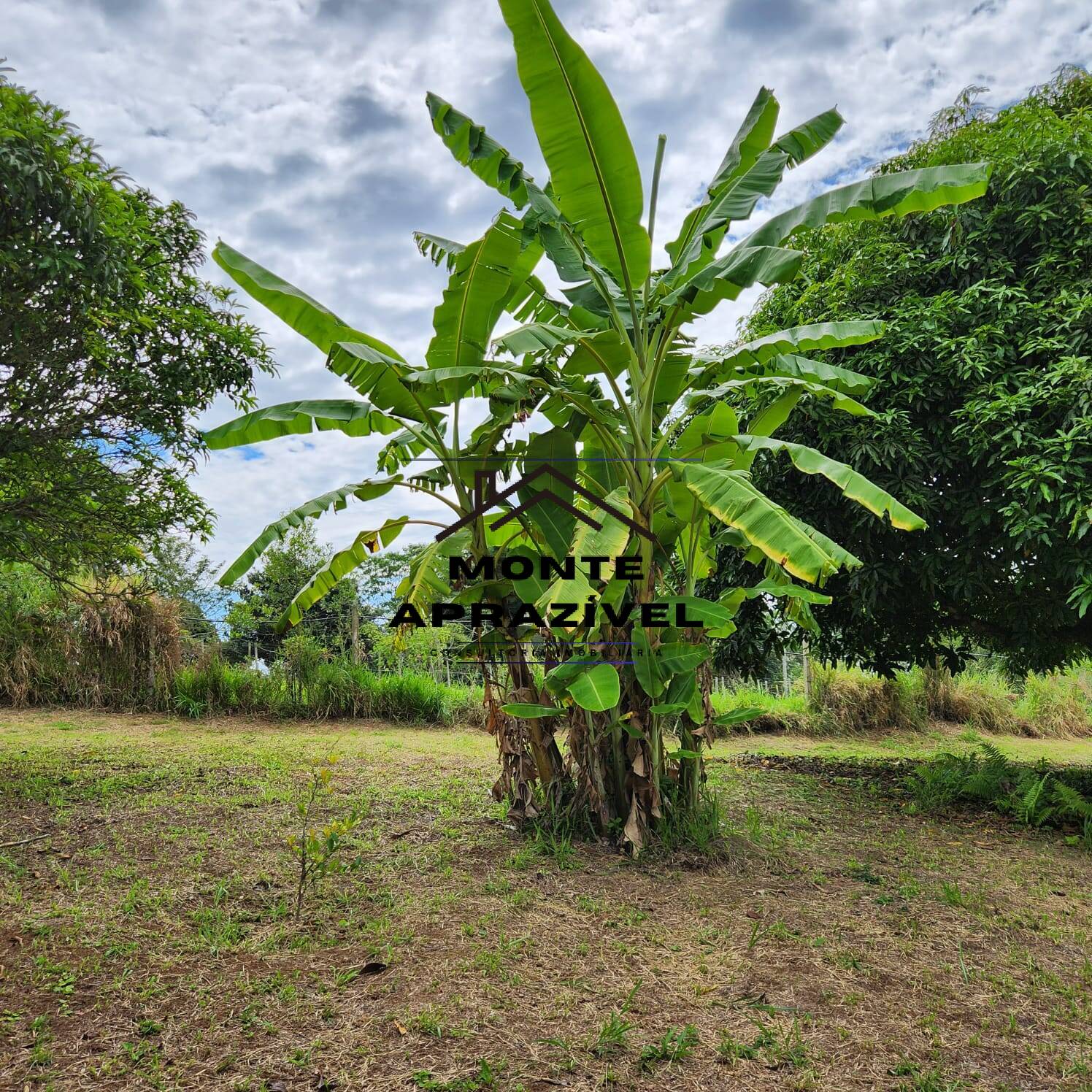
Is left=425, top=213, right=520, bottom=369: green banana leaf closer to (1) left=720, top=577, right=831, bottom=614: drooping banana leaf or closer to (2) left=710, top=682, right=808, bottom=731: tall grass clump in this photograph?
(1) left=720, top=577, right=831, bottom=614: drooping banana leaf

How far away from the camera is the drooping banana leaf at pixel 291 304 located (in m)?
4.23

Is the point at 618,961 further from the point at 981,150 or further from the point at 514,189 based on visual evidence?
the point at 981,150

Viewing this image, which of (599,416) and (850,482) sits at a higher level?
(599,416)

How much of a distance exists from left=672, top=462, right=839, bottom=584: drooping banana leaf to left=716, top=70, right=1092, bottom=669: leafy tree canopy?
2.51m

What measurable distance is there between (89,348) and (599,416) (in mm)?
3653

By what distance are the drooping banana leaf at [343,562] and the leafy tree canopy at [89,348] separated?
218 centimetres

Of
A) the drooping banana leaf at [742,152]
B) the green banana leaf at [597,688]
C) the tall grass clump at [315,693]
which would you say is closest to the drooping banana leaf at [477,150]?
the drooping banana leaf at [742,152]

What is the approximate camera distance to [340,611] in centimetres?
1438

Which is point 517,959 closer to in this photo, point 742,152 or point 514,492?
point 514,492

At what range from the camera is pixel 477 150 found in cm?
417

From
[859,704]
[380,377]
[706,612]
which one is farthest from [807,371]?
[859,704]

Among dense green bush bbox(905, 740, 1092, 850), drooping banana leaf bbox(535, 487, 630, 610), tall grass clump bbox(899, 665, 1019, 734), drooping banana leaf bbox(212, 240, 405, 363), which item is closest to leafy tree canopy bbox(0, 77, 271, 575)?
drooping banana leaf bbox(212, 240, 405, 363)

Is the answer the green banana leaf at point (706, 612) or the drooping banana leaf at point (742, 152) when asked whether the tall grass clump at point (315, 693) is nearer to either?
the green banana leaf at point (706, 612)

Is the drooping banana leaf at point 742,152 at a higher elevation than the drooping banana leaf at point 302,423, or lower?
higher
